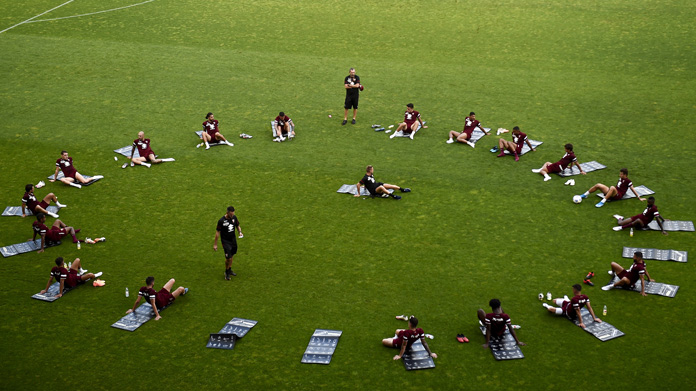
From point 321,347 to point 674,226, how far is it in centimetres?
1207

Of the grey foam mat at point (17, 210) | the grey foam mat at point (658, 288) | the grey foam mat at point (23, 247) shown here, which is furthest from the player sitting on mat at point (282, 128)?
the grey foam mat at point (658, 288)

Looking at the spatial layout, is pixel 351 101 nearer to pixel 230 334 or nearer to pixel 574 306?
pixel 230 334

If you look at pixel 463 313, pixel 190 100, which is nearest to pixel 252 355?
pixel 463 313

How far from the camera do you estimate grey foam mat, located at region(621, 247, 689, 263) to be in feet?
59.0

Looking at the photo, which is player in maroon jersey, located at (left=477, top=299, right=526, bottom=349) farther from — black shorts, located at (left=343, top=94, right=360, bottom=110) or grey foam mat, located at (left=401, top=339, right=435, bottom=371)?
black shorts, located at (left=343, top=94, right=360, bottom=110)

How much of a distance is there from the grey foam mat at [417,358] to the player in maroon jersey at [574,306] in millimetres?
3573

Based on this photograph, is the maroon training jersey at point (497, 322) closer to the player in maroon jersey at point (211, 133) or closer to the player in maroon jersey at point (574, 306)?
the player in maroon jersey at point (574, 306)

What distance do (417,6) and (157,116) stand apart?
22.2 metres

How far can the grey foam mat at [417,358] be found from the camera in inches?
570

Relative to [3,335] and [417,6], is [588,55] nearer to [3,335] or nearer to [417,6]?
[417,6]

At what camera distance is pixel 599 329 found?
50.5ft

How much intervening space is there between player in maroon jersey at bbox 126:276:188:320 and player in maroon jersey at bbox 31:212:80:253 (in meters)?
4.32

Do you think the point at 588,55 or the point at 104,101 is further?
the point at 588,55

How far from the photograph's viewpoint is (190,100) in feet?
101
